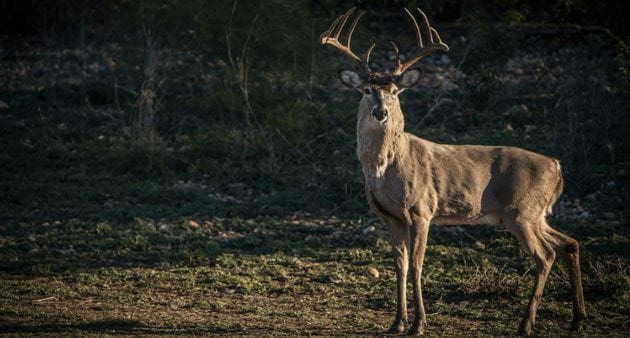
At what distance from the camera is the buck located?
8.57 m

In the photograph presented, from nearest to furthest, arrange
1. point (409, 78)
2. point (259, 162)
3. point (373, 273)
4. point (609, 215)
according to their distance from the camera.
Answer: point (409, 78) → point (373, 273) → point (609, 215) → point (259, 162)

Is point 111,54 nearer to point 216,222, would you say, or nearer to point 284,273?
point 216,222

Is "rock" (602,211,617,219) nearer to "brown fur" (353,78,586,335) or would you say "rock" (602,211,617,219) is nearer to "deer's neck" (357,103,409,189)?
"brown fur" (353,78,586,335)

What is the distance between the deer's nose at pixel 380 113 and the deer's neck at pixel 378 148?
22cm

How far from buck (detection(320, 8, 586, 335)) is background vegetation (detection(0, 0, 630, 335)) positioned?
0.62m

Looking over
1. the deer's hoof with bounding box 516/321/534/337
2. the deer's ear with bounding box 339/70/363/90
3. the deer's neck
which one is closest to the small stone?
the deer's hoof with bounding box 516/321/534/337

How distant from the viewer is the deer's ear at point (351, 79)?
9.34 m

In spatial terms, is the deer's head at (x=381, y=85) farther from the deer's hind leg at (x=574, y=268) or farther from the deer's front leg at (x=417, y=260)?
the deer's hind leg at (x=574, y=268)

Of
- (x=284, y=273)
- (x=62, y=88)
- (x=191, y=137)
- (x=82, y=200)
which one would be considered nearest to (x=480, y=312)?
(x=284, y=273)

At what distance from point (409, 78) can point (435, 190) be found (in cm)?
127

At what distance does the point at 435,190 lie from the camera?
8898 mm

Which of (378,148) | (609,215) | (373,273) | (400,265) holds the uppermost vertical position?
(378,148)

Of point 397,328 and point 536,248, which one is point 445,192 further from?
point 397,328

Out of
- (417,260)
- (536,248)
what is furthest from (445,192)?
(536,248)
